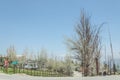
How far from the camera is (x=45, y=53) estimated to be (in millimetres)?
88438

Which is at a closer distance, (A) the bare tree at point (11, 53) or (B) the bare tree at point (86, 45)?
(B) the bare tree at point (86, 45)

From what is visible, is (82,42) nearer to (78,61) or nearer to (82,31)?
(82,31)

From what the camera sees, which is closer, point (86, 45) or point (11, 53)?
point (86, 45)

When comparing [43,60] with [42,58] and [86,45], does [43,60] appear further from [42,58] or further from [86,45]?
[86,45]

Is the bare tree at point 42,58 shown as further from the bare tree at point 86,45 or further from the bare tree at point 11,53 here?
the bare tree at point 86,45

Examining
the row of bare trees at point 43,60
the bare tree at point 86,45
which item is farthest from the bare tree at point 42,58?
the bare tree at point 86,45

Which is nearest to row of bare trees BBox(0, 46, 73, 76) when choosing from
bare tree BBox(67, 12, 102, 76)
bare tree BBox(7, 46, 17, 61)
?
bare tree BBox(7, 46, 17, 61)

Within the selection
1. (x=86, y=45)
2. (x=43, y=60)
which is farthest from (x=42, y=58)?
(x=86, y=45)

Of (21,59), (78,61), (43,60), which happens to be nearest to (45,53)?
(43,60)

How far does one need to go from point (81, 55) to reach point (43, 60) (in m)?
63.6

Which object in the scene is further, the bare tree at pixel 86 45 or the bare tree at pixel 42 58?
the bare tree at pixel 42 58

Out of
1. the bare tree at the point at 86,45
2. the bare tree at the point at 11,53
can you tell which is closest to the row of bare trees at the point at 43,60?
the bare tree at the point at 11,53

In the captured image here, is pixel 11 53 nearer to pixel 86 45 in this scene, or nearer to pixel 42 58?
pixel 42 58

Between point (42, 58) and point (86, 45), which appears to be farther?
point (42, 58)
